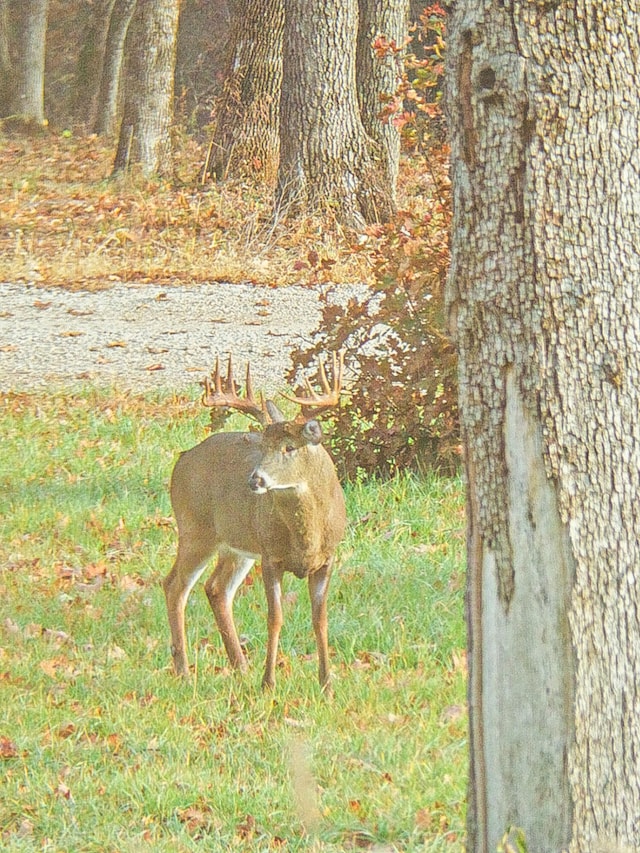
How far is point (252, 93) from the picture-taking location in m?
18.3

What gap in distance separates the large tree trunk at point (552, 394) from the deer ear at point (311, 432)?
206 centimetres

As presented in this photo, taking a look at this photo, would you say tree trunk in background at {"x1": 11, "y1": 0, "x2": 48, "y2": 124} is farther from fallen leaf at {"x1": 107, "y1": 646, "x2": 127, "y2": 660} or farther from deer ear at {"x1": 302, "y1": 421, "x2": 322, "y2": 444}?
deer ear at {"x1": 302, "y1": 421, "x2": 322, "y2": 444}

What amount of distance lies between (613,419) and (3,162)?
2217 cm

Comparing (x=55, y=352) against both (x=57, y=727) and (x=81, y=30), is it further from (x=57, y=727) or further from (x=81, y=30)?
(x=81, y=30)

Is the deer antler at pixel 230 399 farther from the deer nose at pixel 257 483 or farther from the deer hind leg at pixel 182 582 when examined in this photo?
the deer hind leg at pixel 182 582

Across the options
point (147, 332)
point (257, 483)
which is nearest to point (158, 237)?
point (147, 332)

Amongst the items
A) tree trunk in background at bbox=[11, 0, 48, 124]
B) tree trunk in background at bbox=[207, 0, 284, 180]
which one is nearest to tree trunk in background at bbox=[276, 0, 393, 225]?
tree trunk in background at bbox=[207, 0, 284, 180]

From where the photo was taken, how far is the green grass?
4.84m

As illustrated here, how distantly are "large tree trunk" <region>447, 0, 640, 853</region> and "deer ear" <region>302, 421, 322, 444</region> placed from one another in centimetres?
206

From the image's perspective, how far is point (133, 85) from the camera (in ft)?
68.1

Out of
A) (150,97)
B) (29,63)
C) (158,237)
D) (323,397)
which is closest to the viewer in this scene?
(323,397)

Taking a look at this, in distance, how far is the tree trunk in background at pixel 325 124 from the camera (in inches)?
611

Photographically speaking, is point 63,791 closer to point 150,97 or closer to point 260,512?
point 260,512

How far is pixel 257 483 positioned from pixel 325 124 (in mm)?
11140
